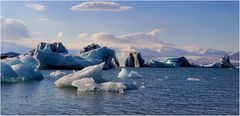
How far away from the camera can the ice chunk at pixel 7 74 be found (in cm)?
2978

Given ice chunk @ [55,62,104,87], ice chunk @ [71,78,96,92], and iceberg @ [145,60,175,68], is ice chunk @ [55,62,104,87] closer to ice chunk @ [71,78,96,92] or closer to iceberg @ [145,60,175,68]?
ice chunk @ [71,78,96,92]

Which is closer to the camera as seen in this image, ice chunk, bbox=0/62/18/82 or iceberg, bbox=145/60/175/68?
ice chunk, bbox=0/62/18/82

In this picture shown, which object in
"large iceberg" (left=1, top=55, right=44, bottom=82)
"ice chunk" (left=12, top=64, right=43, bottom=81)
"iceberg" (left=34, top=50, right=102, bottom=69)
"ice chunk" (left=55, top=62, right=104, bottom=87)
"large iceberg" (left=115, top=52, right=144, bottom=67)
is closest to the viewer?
"ice chunk" (left=55, top=62, right=104, bottom=87)

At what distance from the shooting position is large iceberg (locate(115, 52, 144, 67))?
95331mm

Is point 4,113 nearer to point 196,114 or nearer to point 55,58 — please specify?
point 196,114

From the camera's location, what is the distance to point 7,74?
30.3 meters

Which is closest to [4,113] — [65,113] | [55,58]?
[65,113]

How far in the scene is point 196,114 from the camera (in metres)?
16.9

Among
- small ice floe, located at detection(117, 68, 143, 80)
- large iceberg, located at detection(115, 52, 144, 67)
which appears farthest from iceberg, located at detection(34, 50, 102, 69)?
large iceberg, located at detection(115, 52, 144, 67)

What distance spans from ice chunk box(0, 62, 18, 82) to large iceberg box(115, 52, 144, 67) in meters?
64.4

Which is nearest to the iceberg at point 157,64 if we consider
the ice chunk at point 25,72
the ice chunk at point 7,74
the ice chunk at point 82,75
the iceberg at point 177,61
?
the iceberg at point 177,61

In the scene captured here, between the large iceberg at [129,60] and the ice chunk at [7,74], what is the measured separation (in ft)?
211

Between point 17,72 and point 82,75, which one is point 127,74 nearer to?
point 17,72

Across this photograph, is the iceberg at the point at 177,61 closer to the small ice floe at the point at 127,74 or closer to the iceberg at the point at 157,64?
the iceberg at the point at 157,64
